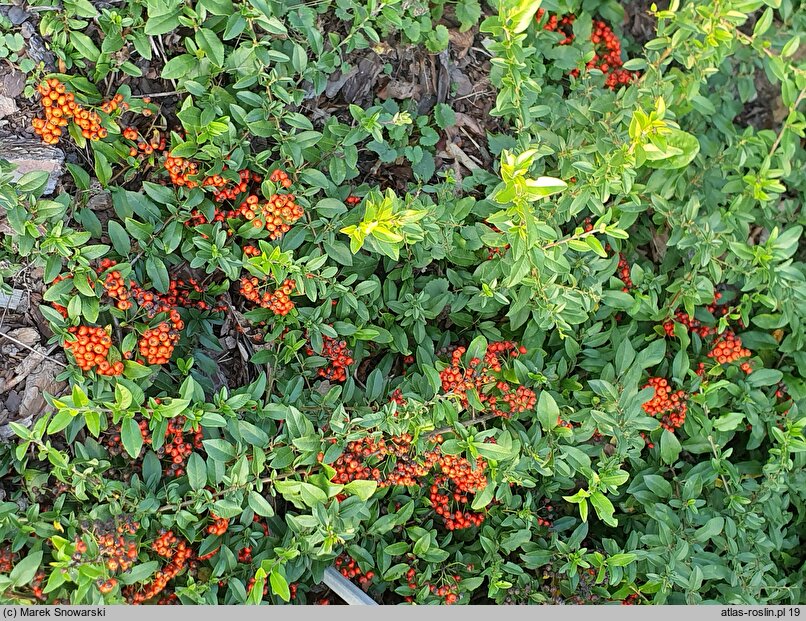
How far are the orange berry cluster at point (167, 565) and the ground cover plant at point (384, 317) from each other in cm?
1

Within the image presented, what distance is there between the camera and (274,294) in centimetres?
354

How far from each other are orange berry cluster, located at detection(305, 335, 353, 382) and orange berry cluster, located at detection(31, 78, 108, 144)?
5.33ft

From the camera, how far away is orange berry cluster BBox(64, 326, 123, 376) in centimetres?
325

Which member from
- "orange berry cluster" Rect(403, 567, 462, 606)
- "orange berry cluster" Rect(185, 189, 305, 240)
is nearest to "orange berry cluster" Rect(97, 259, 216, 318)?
"orange berry cluster" Rect(185, 189, 305, 240)

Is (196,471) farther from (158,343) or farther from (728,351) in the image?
(728,351)

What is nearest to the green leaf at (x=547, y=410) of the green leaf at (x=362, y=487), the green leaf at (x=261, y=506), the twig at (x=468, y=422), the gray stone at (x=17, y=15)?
the twig at (x=468, y=422)

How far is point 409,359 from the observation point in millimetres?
4055

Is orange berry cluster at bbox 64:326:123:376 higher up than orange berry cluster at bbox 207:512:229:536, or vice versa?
orange berry cluster at bbox 64:326:123:376

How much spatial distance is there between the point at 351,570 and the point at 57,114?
2877mm

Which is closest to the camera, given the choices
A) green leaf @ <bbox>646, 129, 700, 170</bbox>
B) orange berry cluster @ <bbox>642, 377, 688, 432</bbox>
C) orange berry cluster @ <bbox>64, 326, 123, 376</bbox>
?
orange berry cluster @ <bbox>64, 326, 123, 376</bbox>

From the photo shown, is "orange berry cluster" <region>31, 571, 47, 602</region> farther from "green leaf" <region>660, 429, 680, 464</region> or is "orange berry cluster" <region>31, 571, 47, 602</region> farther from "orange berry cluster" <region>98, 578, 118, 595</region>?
"green leaf" <region>660, 429, 680, 464</region>

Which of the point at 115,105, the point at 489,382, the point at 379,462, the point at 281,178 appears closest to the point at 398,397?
the point at 379,462

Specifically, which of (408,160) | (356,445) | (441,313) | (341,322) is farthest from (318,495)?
(408,160)

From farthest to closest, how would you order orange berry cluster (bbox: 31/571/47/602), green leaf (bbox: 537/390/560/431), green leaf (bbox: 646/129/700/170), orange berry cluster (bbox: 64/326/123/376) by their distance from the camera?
green leaf (bbox: 537/390/560/431) → green leaf (bbox: 646/129/700/170) → orange berry cluster (bbox: 64/326/123/376) → orange berry cluster (bbox: 31/571/47/602)
